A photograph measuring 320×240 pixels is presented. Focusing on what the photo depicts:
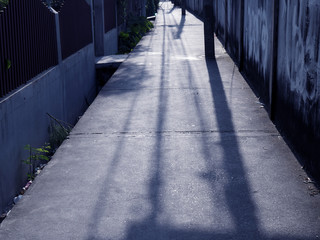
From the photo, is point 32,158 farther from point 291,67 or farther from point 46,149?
point 291,67

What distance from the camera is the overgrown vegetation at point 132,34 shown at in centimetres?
1838

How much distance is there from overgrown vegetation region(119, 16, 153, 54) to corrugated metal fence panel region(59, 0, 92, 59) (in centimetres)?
666

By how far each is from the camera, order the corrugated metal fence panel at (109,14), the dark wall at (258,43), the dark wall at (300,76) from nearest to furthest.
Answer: the dark wall at (300,76)
the dark wall at (258,43)
the corrugated metal fence panel at (109,14)

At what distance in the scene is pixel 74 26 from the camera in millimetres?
9531

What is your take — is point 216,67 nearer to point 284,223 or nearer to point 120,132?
point 120,132

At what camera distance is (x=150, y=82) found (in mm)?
9547

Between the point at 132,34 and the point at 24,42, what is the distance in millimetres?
14131

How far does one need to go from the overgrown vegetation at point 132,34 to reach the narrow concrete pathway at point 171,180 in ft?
35.4

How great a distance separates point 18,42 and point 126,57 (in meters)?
7.45

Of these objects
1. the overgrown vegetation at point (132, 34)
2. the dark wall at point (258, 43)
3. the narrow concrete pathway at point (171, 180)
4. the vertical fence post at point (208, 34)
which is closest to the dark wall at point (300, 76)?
the narrow concrete pathway at point (171, 180)

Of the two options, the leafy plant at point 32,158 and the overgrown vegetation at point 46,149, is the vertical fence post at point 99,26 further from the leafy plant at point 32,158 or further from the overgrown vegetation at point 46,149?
the leafy plant at point 32,158

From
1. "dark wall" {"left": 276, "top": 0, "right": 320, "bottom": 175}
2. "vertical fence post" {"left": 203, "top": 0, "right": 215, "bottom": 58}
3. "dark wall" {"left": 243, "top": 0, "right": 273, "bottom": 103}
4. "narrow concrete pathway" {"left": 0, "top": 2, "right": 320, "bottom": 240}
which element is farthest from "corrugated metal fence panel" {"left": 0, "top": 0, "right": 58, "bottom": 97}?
"vertical fence post" {"left": 203, "top": 0, "right": 215, "bottom": 58}

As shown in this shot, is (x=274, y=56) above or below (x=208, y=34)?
below

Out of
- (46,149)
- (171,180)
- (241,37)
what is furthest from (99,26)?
(171,180)
